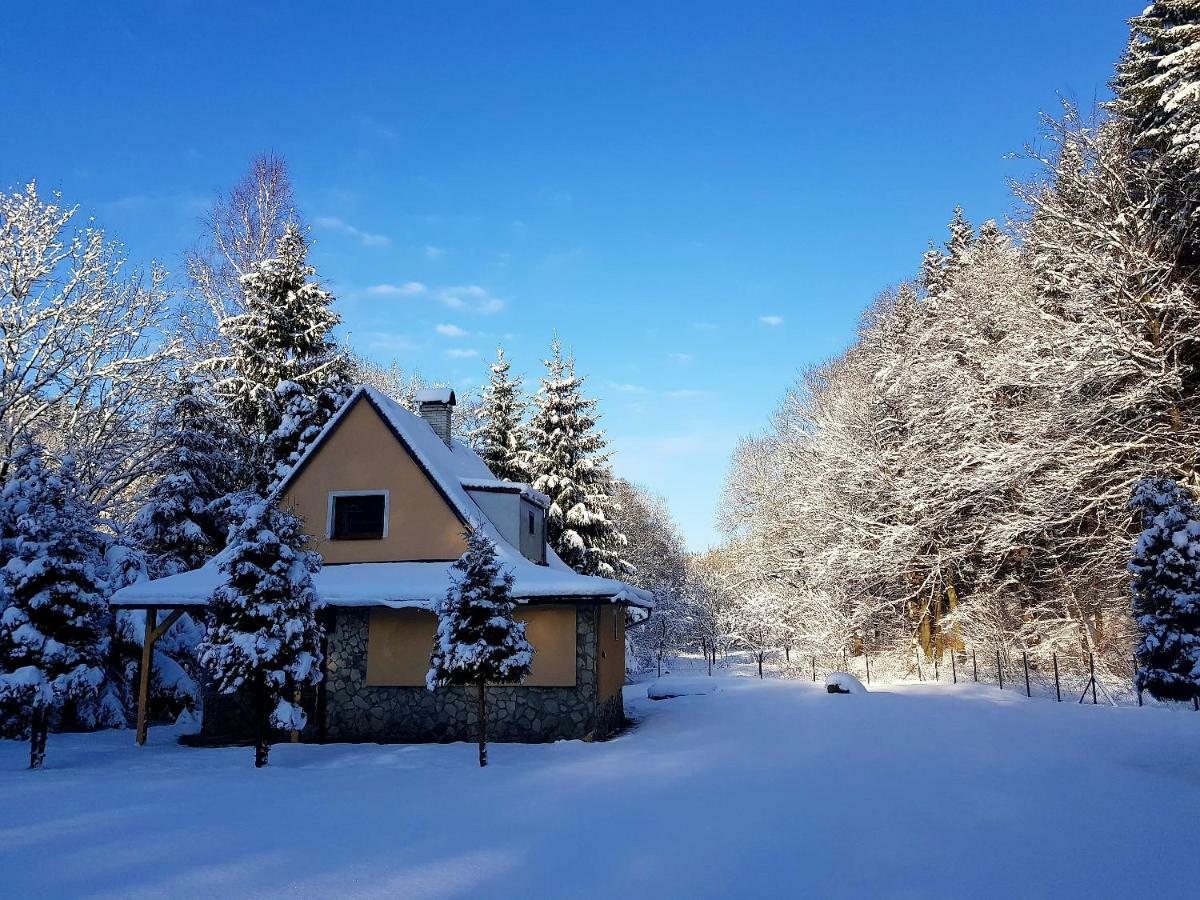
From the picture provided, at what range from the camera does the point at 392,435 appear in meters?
18.5

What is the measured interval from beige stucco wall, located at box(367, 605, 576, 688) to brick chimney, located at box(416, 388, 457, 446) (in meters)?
6.90

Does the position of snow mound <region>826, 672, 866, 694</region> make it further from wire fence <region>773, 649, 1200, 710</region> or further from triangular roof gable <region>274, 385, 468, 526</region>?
triangular roof gable <region>274, 385, 468, 526</region>

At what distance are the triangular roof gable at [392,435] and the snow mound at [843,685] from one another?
1254 cm

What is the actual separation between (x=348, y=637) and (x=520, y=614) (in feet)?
12.8

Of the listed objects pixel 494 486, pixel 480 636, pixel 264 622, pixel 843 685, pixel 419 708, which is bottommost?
pixel 843 685

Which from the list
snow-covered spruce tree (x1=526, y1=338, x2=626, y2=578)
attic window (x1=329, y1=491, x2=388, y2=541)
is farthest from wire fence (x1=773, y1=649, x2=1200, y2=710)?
attic window (x1=329, y1=491, x2=388, y2=541)

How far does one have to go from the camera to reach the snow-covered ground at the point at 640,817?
6.37 m

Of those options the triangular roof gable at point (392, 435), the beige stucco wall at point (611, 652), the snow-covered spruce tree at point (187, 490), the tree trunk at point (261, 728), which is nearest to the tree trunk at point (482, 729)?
the tree trunk at point (261, 728)

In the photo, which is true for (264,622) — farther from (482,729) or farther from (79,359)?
(79,359)

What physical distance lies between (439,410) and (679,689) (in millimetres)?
12397

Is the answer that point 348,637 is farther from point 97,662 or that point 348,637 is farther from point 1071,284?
point 1071,284

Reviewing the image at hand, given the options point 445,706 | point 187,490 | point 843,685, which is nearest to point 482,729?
point 445,706

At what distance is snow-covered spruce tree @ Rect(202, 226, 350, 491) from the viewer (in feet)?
84.6

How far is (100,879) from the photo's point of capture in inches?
255
